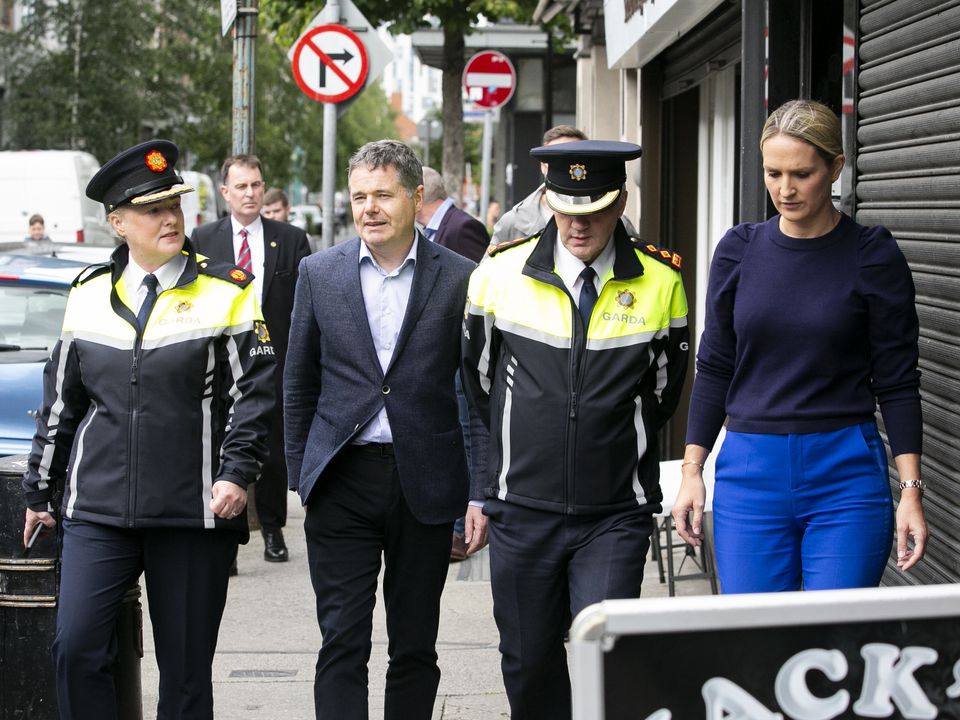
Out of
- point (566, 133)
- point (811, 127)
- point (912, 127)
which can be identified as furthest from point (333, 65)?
point (811, 127)

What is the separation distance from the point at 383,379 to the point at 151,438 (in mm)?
711

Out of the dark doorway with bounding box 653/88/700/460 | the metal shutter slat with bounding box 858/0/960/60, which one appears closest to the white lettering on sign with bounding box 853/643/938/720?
the metal shutter slat with bounding box 858/0/960/60

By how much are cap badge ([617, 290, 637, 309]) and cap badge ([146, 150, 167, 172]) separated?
142 cm

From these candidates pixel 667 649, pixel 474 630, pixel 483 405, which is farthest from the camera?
pixel 474 630

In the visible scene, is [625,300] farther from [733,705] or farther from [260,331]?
[733,705]

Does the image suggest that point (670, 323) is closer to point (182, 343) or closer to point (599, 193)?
point (599, 193)

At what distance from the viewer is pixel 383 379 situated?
15.0 feet

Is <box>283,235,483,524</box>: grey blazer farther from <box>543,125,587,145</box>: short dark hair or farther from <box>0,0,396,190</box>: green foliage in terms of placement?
<box>0,0,396,190</box>: green foliage

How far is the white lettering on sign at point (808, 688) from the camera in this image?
2.39 meters

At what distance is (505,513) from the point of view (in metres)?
4.23

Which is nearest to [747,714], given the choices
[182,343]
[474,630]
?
[182,343]

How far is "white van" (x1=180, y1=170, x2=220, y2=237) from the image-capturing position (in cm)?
2841

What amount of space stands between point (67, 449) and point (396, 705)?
1259 mm

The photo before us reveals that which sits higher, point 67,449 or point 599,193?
point 599,193
